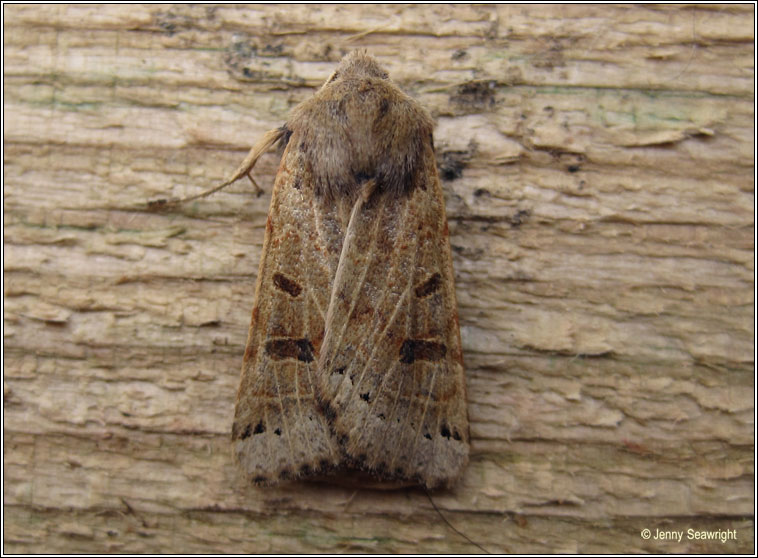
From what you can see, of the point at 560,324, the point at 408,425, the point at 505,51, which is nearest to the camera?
the point at 408,425

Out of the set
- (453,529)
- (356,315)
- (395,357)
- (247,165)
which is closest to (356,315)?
(356,315)

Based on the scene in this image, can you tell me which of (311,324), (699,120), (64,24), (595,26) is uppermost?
(595,26)

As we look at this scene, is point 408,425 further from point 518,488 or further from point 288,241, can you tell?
point 288,241

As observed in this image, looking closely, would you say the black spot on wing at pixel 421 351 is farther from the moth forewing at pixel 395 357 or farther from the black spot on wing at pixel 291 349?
the black spot on wing at pixel 291 349

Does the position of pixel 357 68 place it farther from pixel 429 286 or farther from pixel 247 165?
pixel 429 286

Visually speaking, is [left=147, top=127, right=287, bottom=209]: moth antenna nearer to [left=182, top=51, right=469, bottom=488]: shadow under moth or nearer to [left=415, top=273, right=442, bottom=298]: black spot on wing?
[left=182, top=51, right=469, bottom=488]: shadow under moth

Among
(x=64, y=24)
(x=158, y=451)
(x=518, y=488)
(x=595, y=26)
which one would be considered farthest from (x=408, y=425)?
(x=64, y=24)
